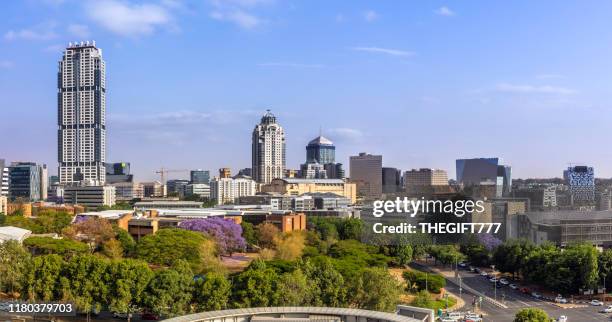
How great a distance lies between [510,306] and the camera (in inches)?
1500

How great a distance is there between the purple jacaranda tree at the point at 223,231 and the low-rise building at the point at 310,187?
237ft

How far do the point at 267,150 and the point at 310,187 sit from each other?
41.9 m

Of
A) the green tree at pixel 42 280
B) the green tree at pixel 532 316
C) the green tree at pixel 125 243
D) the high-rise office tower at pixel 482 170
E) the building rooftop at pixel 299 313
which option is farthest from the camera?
the high-rise office tower at pixel 482 170

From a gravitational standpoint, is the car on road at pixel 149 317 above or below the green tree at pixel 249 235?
below

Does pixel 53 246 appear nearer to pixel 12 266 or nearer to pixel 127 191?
pixel 12 266

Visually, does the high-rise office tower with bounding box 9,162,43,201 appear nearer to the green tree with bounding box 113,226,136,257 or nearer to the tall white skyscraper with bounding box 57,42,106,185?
the tall white skyscraper with bounding box 57,42,106,185

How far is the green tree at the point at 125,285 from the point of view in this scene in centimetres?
2975

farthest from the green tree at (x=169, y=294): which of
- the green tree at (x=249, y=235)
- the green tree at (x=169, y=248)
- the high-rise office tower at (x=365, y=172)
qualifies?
the high-rise office tower at (x=365, y=172)

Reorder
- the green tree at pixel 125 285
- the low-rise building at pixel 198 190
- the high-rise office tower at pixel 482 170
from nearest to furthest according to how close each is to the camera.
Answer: the green tree at pixel 125 285 < the high-rise office tower at pixel 482 170 < the low-rise building at pixel 198 190

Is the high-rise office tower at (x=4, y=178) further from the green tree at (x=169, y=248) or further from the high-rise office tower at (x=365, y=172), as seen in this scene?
the high-rise office tower at (x=365, y=172)

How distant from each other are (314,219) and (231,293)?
4741 centimetres

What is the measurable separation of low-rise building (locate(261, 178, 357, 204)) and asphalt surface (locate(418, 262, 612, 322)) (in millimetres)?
87146

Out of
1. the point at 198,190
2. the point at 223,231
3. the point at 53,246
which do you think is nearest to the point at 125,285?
the point at 53,246

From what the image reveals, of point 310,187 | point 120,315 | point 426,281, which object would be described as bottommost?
point 120,315
